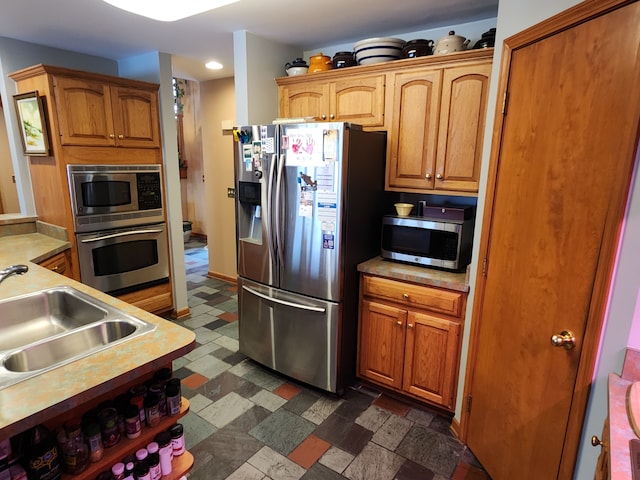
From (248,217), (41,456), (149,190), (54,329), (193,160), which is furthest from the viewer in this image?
(193,160)

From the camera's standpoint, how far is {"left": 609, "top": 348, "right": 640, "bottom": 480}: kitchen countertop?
0.85m

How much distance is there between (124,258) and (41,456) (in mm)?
2406

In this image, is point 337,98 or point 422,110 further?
point 337,98

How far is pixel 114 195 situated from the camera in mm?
3000

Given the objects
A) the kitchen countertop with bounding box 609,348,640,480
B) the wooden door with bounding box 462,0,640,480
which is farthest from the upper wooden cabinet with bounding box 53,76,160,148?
the kitchen countertop with bounding box 609,348,640,480

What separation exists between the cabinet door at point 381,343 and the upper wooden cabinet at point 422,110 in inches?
32.1

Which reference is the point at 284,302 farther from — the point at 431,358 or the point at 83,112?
the point at 83,112

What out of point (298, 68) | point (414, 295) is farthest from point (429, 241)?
point (298, 68)

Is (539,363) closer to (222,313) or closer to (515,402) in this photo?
(515,402)

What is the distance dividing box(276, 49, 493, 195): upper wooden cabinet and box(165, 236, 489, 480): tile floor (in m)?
1.44

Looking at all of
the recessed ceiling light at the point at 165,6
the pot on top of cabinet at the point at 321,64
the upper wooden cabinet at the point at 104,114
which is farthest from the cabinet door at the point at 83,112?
the recessed ceiling light at the point at 165,6

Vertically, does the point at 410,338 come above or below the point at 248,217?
below

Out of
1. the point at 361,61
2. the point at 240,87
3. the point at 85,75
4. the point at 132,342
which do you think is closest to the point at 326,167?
the point at 361,61

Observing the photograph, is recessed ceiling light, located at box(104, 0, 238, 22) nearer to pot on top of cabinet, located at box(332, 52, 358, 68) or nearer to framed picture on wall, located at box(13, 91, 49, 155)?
pot on top of cabinet, located at box(332, 52, 358, 68)
